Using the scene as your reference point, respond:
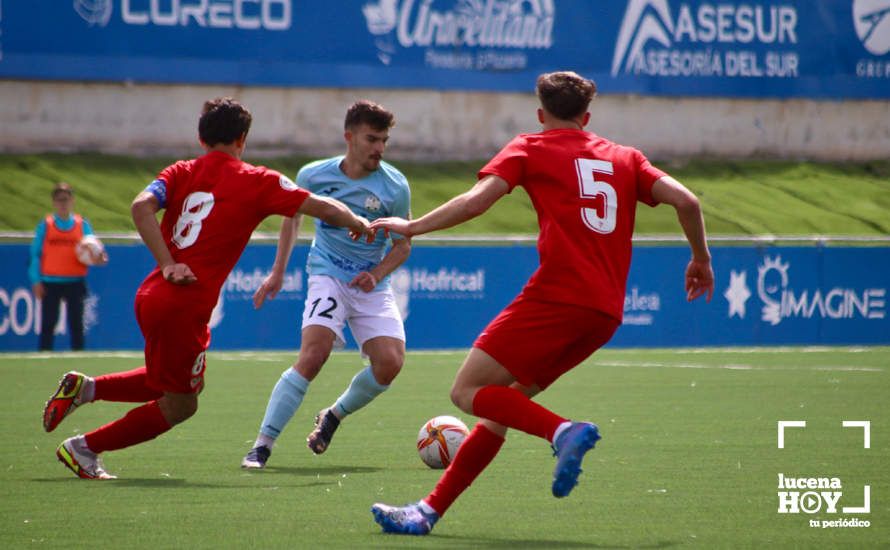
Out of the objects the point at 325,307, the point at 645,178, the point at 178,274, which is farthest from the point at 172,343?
the point at 645,178

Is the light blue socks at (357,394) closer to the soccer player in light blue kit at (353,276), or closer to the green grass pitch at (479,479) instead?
the soccer player in light blue kit at (353,276)

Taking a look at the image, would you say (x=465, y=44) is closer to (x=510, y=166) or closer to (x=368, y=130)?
(x=368, y=130)

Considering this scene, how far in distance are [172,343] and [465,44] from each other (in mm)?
22214

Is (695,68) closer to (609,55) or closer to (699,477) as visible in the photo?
(609,55)

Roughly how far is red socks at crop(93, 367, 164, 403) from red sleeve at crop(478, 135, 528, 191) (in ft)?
8.28

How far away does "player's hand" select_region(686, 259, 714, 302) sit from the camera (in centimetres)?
626

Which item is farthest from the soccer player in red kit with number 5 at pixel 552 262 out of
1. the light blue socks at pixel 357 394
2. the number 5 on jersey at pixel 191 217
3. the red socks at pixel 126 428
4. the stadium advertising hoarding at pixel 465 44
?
the stadium advertising hoarding at pixel 465 44

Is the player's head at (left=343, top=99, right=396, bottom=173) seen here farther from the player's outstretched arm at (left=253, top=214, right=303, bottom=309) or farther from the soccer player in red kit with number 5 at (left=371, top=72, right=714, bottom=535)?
the soccer player in red kit with number 5 at (left=371, top=72, right=714, bottom=535)

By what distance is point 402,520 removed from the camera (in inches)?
236

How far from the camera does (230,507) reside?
264 inches

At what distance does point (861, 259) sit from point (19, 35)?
13783mm

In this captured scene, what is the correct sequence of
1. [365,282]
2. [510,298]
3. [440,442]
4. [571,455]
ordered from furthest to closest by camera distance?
[510,298] → [365,282] → [440,442] → [571,455]

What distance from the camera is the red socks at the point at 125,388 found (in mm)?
7801

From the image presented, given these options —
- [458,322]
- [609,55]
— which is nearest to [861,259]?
[458,322]
